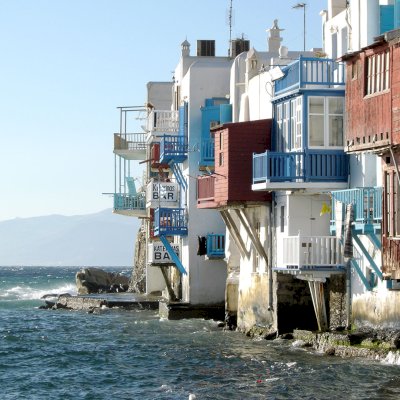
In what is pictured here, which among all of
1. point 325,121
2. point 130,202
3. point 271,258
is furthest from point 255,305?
point 130,202

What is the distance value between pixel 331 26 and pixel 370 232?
9580mm

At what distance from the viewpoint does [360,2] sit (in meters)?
38.4

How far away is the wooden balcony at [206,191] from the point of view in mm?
49188

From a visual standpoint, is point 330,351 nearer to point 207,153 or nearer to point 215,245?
point 215,245

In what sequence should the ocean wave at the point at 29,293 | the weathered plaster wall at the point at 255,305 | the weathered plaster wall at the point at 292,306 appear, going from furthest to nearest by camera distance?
the ocean wave at the point at 29,293 → the weathered plaster wall at the point at 255,305 → the weathered plaster wall at the point at 292,306

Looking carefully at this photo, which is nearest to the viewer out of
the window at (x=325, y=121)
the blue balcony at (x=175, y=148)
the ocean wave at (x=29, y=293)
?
the window at (x=325, y=121)

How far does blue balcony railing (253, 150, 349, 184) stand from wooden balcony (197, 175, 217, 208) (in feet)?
21.9

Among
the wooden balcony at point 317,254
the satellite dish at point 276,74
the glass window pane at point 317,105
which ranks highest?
the satellite dish at point 276,74

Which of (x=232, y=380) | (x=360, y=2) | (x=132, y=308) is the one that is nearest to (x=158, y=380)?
(x=232, y=380)

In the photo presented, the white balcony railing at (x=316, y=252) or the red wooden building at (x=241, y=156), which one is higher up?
the red wooden building at (x=241, y=156)

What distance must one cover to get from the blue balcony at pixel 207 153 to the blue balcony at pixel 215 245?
3030 mm

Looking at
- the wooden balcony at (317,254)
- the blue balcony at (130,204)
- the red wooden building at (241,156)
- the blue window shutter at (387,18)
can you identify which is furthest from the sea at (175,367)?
the blue balcony at (130,204)

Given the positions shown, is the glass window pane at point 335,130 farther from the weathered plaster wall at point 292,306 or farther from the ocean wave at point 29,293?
the ocean wave at point 29,293

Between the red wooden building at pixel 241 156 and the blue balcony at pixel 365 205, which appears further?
the red wooden building at pixel 241 156
